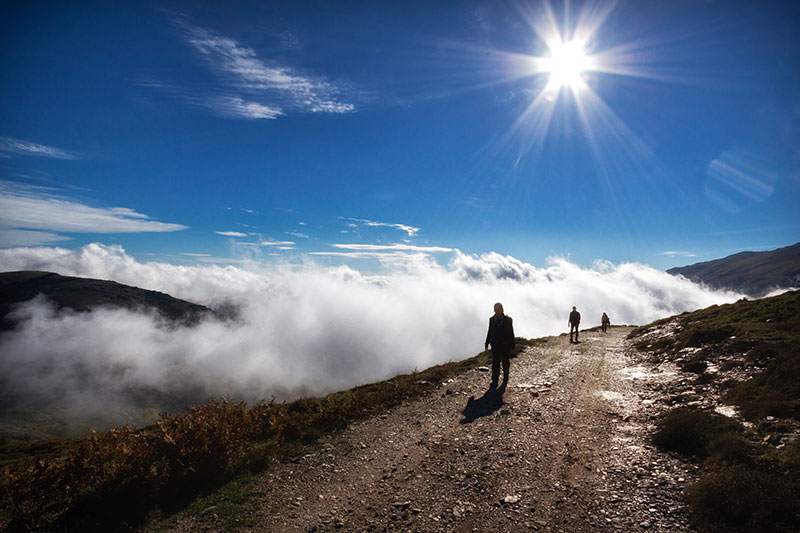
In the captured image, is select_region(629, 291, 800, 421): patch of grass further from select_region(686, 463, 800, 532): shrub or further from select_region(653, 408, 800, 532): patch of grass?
select_region(686, 463, 800, 532): shrub

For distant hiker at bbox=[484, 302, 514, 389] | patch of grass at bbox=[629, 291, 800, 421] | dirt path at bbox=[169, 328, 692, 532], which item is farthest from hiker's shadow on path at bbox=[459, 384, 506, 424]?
patch of grass at bbox=[629, 291, 800, 421]

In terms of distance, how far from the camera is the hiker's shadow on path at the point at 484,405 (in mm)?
10481

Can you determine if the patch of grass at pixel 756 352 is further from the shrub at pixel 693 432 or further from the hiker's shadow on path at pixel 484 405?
the hiker's shadow on path at pixel 484 405

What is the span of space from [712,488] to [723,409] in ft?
17.5

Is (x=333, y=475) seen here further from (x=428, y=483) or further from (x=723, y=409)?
(x=723, y=409)

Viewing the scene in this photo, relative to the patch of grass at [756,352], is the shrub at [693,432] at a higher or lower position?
lower

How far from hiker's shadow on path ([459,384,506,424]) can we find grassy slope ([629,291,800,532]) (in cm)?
438

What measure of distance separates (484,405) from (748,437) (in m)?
6.34

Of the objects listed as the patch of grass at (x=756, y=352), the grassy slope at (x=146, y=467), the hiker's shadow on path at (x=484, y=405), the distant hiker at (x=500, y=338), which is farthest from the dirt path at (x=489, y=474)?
the patch of grass at (x=756, y=352)

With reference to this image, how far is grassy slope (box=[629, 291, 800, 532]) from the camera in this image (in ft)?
15.9

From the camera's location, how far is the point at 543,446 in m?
8.01

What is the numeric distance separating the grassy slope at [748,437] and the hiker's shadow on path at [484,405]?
4.38 meters

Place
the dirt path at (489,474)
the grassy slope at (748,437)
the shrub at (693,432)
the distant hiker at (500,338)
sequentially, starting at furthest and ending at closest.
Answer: the distant hiker at (500,338), the shrub at (693,432), the dirt path at (489,474), the grassy slope at (748,437)

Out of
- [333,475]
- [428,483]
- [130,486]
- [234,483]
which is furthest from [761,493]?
[130,486]
